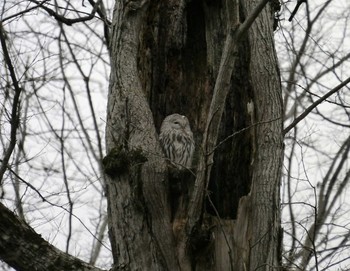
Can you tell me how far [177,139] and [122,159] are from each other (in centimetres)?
167

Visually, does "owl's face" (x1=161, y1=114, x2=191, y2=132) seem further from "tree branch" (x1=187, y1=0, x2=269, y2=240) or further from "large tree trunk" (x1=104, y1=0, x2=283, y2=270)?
"tree branch" (x1=187, y1=0, x2=269, y2=240)

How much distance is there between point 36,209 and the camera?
7270 mm

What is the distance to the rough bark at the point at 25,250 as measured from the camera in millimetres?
4488

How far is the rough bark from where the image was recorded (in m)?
4.49

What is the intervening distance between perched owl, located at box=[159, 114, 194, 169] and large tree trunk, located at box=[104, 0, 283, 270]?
→ 0.36ft

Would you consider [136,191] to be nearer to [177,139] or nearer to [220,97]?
[220,97]

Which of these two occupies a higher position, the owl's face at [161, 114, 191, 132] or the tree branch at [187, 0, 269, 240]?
the owl's face at [161, 114, 191, 132]

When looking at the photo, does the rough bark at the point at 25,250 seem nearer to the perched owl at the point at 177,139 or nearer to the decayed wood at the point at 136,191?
the decayed wood at the point at 136,191

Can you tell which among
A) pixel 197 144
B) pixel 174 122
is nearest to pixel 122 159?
pixel 197 144

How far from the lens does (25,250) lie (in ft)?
14.9

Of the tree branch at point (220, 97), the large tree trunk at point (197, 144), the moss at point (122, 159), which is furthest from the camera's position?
the moss at point (122, 159)

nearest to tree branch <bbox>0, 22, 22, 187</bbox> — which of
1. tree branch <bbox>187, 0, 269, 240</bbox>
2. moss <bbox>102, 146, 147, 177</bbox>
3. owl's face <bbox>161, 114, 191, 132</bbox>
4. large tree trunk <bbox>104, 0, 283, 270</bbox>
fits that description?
large tree trunk <bbox>104, 0, 283, 270</bbox>

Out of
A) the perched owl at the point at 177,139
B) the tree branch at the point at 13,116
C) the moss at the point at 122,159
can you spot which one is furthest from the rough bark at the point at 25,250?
the perched owl at the point at 177,139

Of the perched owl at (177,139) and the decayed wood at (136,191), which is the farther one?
the perched owl at (177,139)
